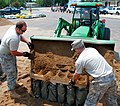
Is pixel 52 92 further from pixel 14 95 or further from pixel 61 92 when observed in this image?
pixel 14 95

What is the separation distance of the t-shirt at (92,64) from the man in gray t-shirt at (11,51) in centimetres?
168

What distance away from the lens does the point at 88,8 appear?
977 centimetres

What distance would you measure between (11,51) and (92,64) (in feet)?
6.53

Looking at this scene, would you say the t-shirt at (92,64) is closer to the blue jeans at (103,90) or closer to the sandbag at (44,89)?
the blue jeans at (103,90)

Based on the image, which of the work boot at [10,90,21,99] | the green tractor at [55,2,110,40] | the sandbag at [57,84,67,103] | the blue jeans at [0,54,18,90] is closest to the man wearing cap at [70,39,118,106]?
the sandbag at [57,84,67,103]

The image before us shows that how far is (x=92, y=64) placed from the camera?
4.45 m

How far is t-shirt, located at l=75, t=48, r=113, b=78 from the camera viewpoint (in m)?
4.44

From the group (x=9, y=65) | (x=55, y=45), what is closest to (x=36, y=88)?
(x=9, y=65)

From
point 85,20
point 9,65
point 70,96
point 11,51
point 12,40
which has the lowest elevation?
point 70,96

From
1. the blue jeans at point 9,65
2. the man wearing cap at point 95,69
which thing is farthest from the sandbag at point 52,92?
the man wearing cap at point 95,69

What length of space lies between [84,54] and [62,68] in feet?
5.25

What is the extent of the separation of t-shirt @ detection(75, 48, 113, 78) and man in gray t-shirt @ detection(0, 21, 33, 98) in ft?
5.52

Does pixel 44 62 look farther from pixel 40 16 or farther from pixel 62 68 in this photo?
pixel 40 16

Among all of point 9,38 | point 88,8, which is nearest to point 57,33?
point 88,8
